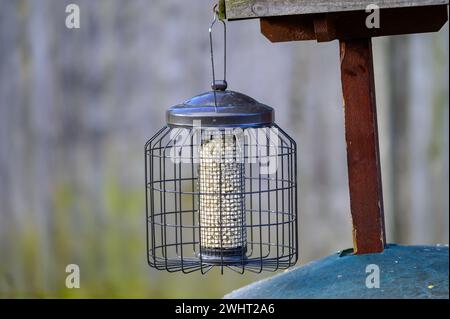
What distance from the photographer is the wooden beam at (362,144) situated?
2830 millimetres

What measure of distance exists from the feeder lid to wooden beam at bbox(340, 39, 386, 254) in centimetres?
36

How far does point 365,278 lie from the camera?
2736 mm

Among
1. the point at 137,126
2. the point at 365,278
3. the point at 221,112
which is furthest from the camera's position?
the point at 137,126

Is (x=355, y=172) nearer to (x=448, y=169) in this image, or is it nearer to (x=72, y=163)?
(x=448, y=169)

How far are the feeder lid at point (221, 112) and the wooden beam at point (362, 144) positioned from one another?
0.36 metres

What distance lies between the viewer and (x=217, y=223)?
2830 millimetres

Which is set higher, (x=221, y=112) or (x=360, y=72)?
(x=360, y=72)

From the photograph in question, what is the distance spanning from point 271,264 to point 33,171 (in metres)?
2.35

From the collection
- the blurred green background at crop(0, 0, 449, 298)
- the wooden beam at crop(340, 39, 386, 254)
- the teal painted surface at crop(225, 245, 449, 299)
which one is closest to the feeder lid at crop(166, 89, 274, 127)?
the wooden beam at crop(340, 39, 386, 254)

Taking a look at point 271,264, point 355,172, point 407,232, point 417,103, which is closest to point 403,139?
point 417,103

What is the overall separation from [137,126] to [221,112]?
212 cm

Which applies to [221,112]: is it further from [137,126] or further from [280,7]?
[137,126]

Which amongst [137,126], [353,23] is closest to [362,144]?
[353,23]
